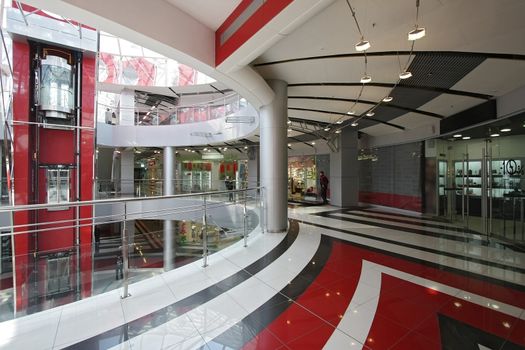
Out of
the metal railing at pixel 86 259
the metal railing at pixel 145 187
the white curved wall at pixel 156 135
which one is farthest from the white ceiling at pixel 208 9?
the metal railing at pixel 145 187

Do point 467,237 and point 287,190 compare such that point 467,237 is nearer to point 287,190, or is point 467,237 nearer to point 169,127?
point 287,190

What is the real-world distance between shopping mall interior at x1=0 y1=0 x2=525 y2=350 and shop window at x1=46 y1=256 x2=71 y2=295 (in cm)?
3

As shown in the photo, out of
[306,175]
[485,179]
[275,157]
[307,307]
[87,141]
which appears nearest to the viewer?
[307,307]

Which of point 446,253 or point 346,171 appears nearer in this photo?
point 446,253

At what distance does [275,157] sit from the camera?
576cm

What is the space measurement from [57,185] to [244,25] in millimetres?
7375

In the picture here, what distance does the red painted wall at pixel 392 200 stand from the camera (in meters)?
9.02

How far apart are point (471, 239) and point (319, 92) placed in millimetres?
4801

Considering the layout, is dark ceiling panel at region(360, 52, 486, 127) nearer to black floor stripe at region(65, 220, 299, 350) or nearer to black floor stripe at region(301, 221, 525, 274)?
black floor stripe at region(301, 221, 525, 274)

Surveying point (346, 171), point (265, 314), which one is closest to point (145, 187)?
point (346, 171)

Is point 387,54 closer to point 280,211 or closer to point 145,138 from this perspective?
point 280,211

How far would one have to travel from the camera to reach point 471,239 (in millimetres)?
5359

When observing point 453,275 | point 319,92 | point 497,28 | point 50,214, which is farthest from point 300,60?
point 50,214

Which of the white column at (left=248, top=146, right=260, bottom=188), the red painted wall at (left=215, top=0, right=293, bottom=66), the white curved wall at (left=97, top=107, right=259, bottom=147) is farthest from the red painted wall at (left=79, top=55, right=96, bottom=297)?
the white column at (left=248, top=146, right=260, bottom=188)
